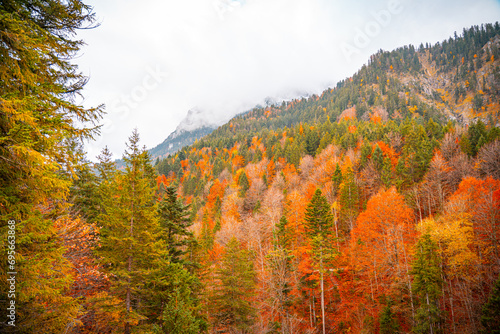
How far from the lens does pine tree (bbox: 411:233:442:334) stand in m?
21.7

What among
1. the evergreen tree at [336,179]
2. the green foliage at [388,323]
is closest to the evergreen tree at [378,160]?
the evergreen tree at [336,179]

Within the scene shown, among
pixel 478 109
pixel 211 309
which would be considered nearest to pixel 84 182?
pixel 211 309

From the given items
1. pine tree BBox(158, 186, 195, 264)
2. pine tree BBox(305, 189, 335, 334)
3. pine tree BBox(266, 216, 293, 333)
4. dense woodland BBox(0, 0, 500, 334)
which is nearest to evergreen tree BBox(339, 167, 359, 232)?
dense woodland BBox(0, 0, 500, 334)

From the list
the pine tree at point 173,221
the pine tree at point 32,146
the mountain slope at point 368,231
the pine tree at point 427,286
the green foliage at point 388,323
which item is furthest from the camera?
→ the mountain slope at point 368,231

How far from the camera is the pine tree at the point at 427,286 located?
21656 millimetres

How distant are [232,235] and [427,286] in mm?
21357

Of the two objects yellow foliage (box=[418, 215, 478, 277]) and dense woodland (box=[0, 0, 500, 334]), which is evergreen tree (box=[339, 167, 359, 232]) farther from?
yellow foliage (box=[418, 215, 478, 277])

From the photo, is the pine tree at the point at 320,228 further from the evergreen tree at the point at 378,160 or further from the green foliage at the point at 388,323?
the evergreen tree at the point at 378,160

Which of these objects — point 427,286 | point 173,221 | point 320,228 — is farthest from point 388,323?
point 173,221

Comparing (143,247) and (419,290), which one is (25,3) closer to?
(143,247)

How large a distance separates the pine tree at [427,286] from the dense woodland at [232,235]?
0.17 m

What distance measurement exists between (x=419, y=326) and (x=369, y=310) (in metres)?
5.51

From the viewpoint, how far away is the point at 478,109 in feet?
420

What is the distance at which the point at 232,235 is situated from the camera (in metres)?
27.4
